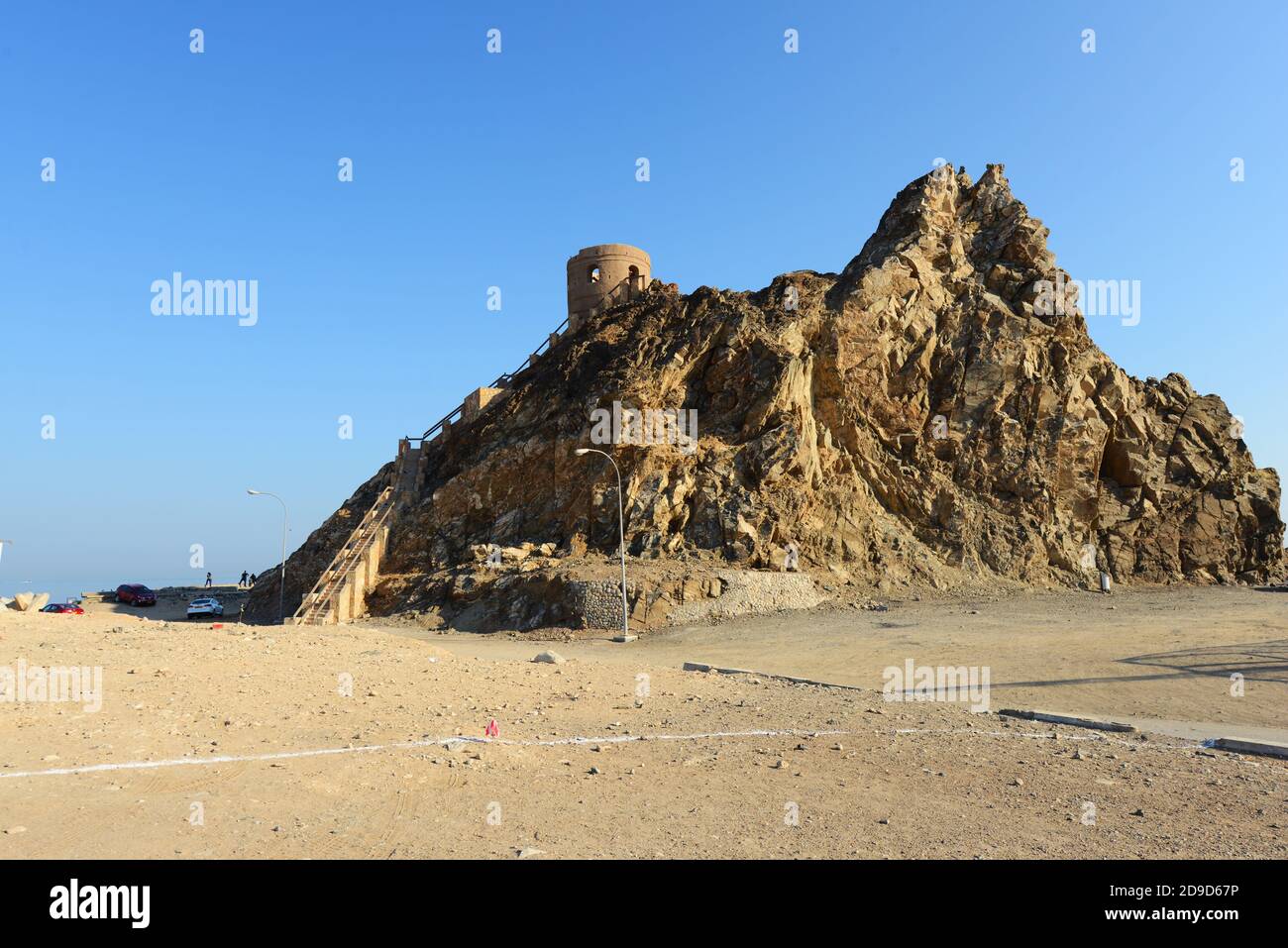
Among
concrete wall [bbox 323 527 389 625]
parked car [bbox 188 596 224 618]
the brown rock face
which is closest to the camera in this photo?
concrete wall [bbox 323 527 389 625]

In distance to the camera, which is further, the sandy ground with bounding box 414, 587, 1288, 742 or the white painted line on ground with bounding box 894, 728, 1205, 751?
the sandy ground with bounding box 414, 587, 1288, 742

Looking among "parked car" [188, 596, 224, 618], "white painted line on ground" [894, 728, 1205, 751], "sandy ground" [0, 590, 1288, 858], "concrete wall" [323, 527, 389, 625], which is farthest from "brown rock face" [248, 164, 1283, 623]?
"white painted line on ground" [894, 728, 1205, 751]

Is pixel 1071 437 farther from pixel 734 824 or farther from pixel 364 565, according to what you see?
pixel 734 824

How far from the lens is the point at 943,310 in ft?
138

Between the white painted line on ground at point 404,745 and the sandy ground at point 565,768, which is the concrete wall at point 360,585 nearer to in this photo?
the sandy ground at point 565,768

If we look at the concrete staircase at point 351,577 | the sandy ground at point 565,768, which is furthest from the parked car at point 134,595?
the sandy ground at point 565,768

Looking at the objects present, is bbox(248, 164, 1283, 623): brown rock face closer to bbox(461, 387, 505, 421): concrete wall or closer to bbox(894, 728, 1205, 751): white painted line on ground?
bbox(461, 387, 505, 421): concrete wall

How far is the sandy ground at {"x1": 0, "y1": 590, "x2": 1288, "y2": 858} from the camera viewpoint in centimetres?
654

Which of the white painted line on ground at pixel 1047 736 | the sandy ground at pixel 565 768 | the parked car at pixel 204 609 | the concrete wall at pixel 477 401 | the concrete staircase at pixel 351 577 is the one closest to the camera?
the sandy ground at pixel 565 768

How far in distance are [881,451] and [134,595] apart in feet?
152

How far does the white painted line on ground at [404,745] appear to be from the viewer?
8.05 metres

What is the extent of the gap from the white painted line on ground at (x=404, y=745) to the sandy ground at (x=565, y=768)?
0.05 m

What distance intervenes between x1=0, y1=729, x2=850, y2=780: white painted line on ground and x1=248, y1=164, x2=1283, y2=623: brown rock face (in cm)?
2334
